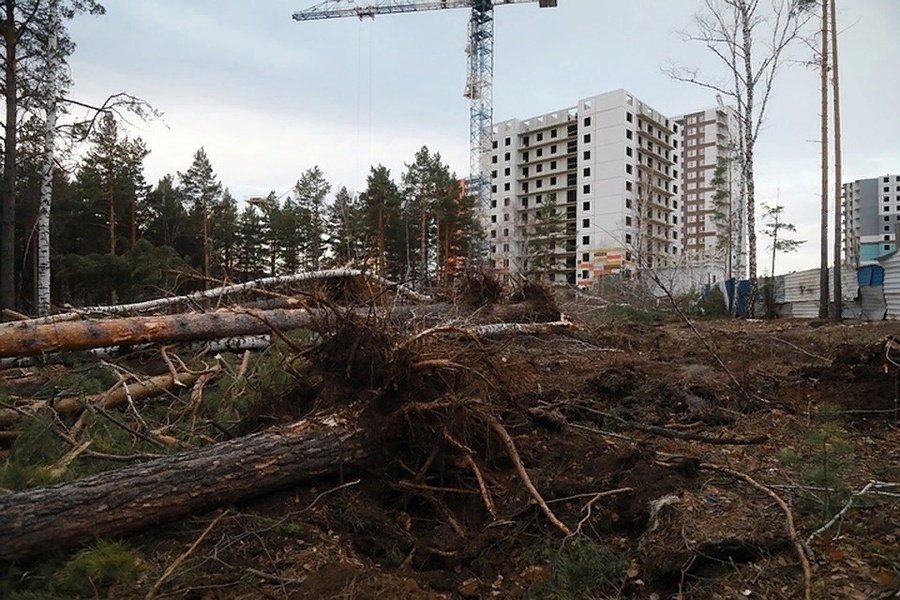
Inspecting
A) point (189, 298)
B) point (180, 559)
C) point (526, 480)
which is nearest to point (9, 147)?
point (189, 298)

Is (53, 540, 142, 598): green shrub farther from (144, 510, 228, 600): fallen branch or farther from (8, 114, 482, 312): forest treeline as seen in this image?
(8, 114, 482, 312): forest treeline

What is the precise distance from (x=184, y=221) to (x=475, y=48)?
46354mm

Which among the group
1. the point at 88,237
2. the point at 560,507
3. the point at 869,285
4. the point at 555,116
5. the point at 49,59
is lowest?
the point at 560,507

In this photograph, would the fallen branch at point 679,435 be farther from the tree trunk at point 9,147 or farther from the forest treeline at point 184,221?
the tree trunk at point 9,147

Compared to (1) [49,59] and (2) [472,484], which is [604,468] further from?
(1) [49,59]

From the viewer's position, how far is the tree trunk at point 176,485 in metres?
2.66

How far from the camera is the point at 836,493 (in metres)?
2.85

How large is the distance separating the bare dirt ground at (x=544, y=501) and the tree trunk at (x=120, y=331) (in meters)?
0.67

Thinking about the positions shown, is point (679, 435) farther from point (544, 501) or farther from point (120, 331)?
point (120, 331)

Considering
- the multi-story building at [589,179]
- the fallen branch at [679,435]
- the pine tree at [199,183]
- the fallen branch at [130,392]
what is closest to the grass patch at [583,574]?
the fallen branch at [679,435]

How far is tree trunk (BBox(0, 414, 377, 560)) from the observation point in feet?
8.73

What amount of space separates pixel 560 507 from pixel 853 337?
9535 millimetres

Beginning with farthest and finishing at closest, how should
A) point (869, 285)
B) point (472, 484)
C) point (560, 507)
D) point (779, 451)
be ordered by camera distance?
1. point (869, 285)
2. point (779, 451)
3. point (472, 484)
4. point (560, 507)

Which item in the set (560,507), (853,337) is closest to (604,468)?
(560,507)
